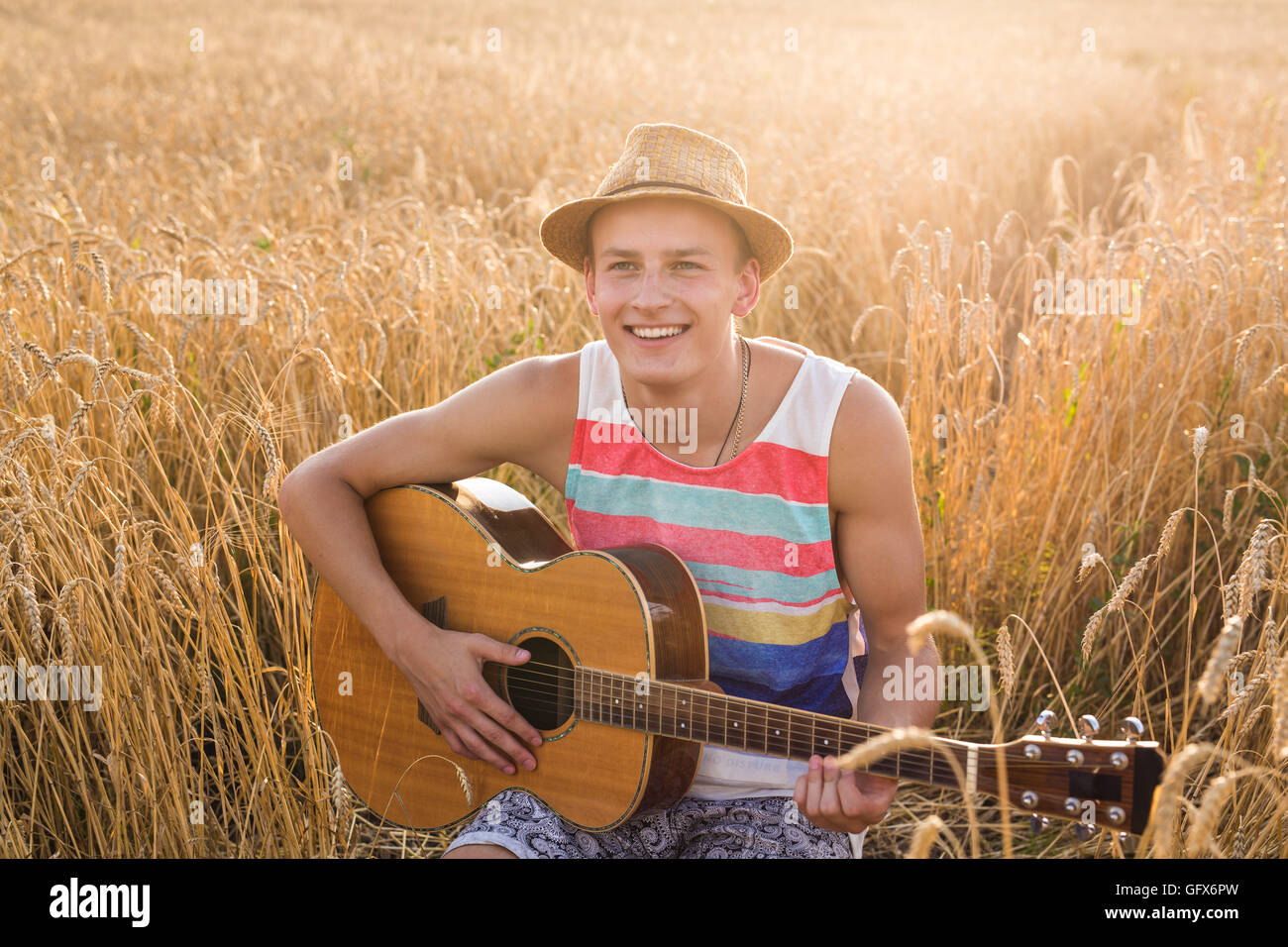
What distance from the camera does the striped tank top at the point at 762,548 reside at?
2.00 m

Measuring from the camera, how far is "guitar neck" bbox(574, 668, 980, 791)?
5.35 feet

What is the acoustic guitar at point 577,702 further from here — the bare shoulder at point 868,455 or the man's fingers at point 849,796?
the bare shoulder at point 868,455

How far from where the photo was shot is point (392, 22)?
65.2ft

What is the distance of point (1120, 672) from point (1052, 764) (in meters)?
1.48

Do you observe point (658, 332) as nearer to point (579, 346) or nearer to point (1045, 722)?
point (1045, 722)

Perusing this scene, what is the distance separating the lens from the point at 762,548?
2.03 m

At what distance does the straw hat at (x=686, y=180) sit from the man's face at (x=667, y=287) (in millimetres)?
39

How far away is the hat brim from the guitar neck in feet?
2.84

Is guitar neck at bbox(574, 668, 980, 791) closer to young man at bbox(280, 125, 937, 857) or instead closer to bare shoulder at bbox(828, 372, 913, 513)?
young man at bbox(280, 125, 937, 857)

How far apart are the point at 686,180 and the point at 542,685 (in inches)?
40.1

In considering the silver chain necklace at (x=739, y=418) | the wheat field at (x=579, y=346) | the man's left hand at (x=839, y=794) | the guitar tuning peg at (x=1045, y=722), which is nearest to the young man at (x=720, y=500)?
the silver chain necklace at (x=739, y=418)

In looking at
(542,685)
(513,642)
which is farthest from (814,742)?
(513,642)

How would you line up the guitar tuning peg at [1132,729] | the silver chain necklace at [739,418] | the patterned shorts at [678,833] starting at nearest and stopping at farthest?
the guitar tuning peg at [1132,729] < the patterned shorts at [678,833] < the silver chain necklace at [739,418]
